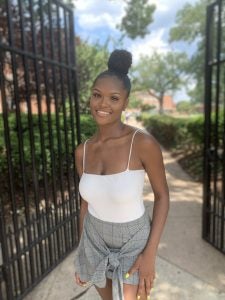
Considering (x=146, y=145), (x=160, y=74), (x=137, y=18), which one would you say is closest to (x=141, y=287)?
(x=146, y=145)

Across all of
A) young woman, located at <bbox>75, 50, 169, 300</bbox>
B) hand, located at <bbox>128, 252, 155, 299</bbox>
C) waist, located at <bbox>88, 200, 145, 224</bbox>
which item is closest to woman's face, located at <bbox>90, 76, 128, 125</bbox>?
young woman, located at <bbox>75, 50, 169, 300</bbox>

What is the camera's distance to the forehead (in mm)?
1771

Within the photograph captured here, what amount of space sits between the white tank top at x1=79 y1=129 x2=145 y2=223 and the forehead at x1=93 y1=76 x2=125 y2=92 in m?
0.27

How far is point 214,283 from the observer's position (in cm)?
350

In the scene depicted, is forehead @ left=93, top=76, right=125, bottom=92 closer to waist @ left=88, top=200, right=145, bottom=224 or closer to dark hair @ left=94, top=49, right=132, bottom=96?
dark hair @ left=94, top=49, right=132, bottom=96

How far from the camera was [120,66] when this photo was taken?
182 centimetres

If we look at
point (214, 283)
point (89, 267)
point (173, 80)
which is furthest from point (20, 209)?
point (173, 80)

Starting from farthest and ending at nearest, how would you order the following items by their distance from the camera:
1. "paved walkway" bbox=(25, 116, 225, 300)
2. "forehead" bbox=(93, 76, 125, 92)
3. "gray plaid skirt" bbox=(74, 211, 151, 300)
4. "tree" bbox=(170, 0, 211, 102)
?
1. "tree" bbox=(170, 0, 211, 102)
2. "paved walkway" bbox=(25, 116, 225, 300)
3. "gray plaid skirt" bbox=(74, 211, 151, 300)
4. "forehead" bbox=(93, 76, 125, 92)

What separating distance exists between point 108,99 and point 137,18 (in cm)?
1404

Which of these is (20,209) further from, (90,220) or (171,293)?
(90,220)

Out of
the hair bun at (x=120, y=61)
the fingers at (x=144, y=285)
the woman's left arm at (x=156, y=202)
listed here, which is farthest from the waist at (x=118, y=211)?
the hair bun at (x=120, y=61)

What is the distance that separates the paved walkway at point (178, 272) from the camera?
3357mm

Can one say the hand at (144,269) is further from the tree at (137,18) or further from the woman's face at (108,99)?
the tree at (137,18)

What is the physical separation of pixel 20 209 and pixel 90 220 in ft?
14.2
